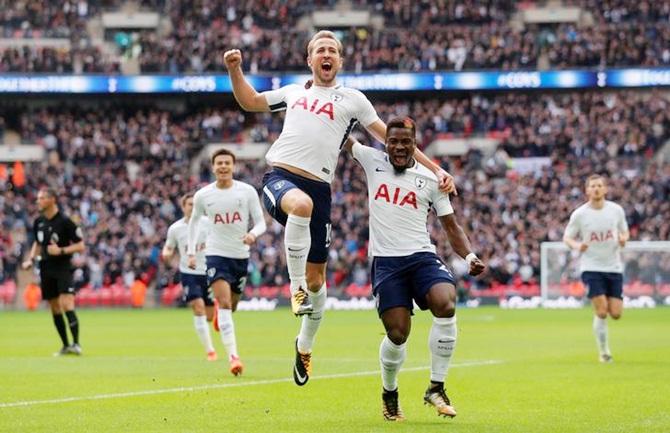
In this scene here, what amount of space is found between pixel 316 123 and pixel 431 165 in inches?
45.9

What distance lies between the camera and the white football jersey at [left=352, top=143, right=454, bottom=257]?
12.3m

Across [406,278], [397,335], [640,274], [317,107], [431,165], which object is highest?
[317,107]

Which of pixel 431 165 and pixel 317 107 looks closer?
pixel 431 165

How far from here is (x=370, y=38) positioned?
2463 inches

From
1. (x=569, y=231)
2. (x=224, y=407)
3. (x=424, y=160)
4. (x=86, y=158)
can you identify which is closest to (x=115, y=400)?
(x=224, y=407)

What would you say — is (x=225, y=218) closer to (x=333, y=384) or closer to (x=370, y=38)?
(x=333, y=384)

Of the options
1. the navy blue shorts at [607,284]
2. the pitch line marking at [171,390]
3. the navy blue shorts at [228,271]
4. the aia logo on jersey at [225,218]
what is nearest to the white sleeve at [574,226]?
the navy blue shorts at [607,284]

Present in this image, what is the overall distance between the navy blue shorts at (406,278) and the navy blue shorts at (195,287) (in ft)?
32.1

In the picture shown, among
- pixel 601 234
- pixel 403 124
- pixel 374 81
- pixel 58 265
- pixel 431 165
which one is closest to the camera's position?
pixel 403 124


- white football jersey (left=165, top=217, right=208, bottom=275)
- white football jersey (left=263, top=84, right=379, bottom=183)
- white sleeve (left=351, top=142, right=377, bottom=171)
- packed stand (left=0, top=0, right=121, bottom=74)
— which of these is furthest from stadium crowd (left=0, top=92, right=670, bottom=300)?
white sleeve (left=351, top=142, right=377, bottom=171)

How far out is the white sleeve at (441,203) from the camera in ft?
40.3

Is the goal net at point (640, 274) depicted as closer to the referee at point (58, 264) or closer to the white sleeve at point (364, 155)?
the referee at point (58, 264)

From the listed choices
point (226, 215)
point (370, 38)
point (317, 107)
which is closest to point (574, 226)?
point (226, 215)

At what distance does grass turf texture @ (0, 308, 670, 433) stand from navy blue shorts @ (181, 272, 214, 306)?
0.98 metres
